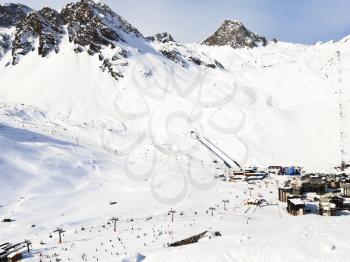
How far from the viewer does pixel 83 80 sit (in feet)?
298

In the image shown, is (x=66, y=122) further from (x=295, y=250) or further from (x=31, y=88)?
(x=295, y=250)

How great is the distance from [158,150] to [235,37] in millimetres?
112292

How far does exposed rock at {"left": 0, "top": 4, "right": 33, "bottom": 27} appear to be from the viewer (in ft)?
451

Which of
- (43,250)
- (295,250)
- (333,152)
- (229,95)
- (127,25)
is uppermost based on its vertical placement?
(127,25)

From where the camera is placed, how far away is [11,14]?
140500mm

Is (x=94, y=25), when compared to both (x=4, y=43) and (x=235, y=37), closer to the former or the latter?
(x=4, y=43)

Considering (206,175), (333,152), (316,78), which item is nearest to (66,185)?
(206,175)

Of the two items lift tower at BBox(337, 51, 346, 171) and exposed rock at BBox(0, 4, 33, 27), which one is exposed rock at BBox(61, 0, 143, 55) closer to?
exposed rock at BBox(0, 4, 33, 27)

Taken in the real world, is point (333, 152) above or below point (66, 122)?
below

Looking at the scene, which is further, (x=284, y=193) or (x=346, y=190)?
(x=346, y=190)

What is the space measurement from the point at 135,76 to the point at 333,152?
4437 cm

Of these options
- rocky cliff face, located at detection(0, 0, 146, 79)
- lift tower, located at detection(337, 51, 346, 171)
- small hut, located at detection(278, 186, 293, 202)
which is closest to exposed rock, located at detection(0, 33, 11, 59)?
rocky cliff face, located at detection(0, 0, 146, 79)

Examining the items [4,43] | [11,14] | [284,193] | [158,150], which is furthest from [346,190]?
[11,14]

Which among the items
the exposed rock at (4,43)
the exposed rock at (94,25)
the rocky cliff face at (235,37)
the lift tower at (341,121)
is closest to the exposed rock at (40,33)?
the exposed rock at (94,25)
